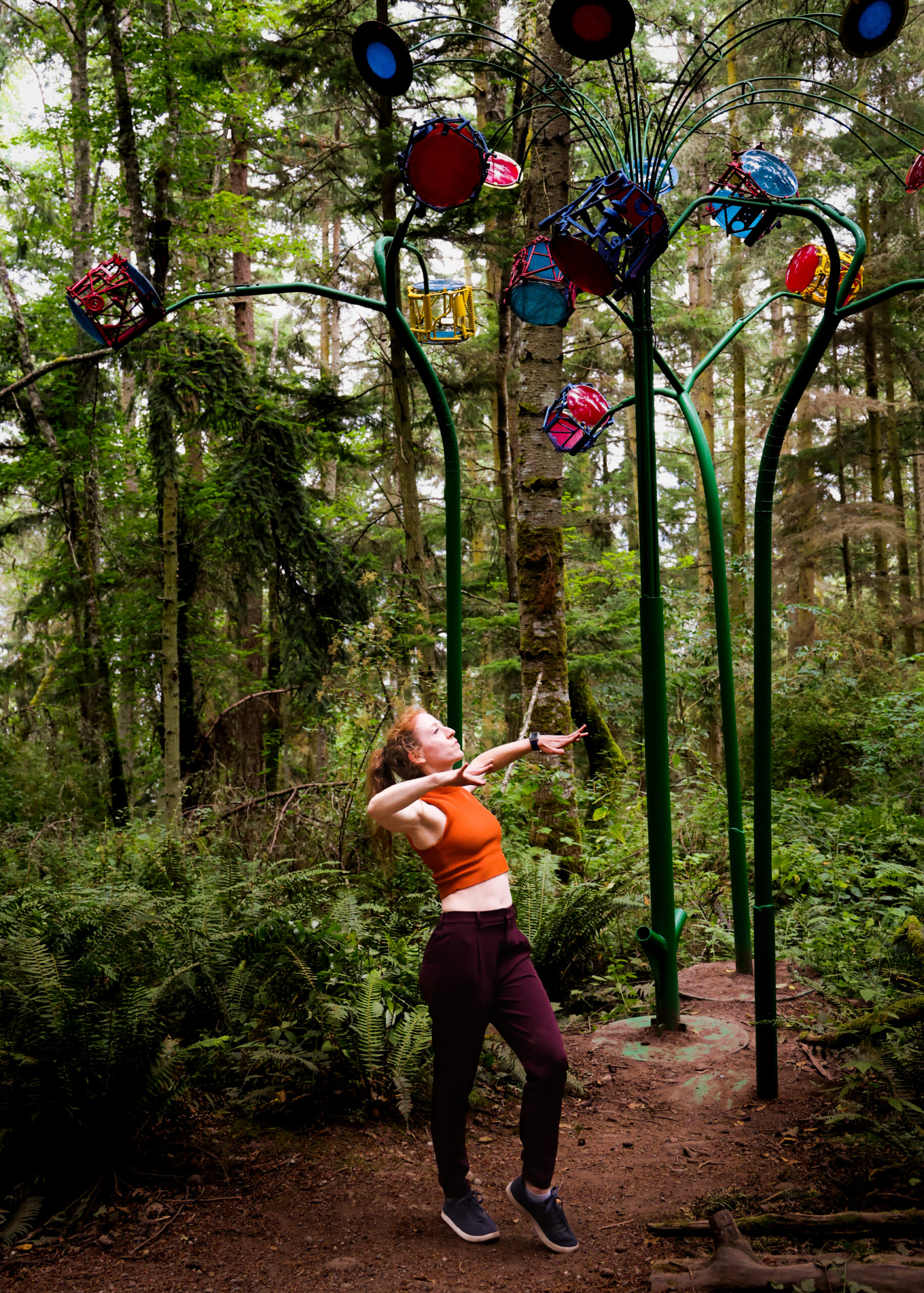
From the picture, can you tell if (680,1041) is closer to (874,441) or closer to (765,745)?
(765,745)

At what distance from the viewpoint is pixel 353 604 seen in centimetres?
984

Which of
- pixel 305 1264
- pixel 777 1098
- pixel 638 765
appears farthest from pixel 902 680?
pixel 305 1264

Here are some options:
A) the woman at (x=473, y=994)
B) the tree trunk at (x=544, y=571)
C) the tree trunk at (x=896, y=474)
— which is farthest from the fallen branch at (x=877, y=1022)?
the tree trunk at (x=896, y=474)

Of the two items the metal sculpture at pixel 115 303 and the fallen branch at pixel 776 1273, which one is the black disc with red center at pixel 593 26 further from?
the fallen branch at pixel 776 1273

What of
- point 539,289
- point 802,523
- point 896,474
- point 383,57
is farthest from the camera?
point 896,474

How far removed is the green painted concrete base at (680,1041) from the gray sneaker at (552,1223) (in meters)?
1.56

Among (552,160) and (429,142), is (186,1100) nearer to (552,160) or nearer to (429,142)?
(429,142)

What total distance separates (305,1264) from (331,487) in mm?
16682

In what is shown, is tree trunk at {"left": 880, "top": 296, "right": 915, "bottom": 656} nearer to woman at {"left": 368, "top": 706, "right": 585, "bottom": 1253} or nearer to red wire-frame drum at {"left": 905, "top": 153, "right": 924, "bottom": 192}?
red wire-frame drum at {"left": 905, "top": 153, "right": 924, "bottom": 192}

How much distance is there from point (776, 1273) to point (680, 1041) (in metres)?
2.13

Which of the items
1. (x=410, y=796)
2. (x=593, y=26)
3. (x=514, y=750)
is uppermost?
(x=593, y=26)

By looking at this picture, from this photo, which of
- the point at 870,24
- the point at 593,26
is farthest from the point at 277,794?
the point at 870,24

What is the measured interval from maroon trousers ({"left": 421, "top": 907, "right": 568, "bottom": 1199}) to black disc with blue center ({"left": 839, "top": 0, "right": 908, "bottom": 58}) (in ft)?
11.4

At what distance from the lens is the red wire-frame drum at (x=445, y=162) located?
3.16 m
